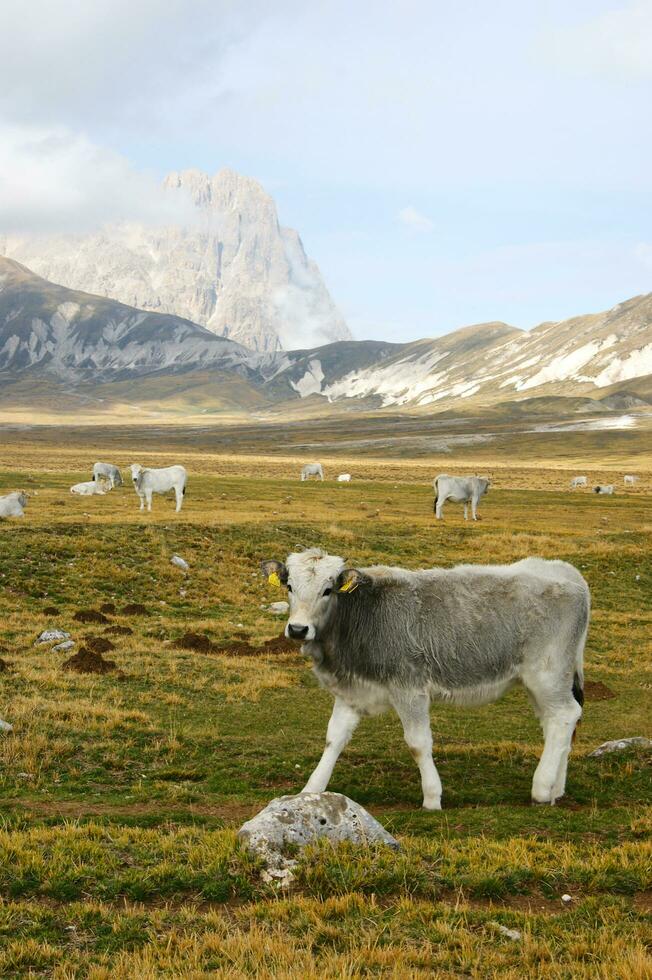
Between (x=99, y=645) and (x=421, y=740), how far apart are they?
13323mm

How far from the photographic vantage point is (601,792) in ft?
38.5

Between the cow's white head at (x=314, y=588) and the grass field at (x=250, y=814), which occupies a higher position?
the cow's white head at (x=314, y=588)

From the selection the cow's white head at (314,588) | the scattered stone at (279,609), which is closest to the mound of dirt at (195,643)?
the scattered stone at (279,609)

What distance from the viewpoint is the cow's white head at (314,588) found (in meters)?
10.7

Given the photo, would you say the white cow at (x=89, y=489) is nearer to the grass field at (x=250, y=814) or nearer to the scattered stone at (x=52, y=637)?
the grass field at (x=250, y=814)

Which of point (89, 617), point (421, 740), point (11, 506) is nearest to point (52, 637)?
point (89, 617)

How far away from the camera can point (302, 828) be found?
8539 millimetres

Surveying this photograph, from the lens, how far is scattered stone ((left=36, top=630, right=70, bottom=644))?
71.6 feet

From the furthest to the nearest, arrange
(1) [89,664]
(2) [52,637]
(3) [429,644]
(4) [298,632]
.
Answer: (2) [52,637]
(1) [89,664]
(3) [429,644]
(4) [298,632]

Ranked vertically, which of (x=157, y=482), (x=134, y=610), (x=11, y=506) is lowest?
(x=134, y=610)

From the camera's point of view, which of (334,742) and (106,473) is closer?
(334,742)

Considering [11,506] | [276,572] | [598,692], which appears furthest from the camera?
[11,506]

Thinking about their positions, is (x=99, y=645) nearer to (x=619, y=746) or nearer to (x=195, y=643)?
(x=195, y=643)

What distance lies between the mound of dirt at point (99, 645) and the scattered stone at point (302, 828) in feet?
43.9
